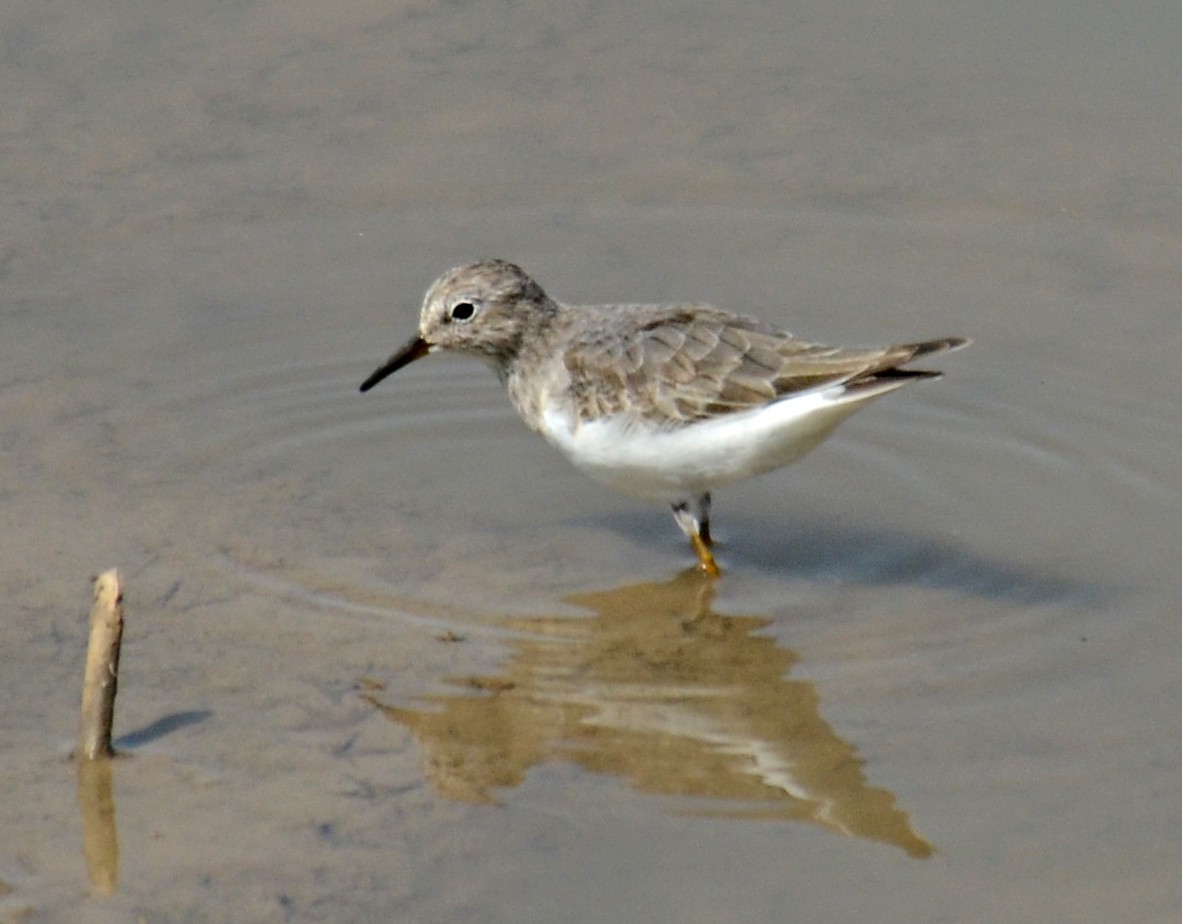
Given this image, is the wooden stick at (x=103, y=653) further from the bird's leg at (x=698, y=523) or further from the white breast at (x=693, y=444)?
the bird's leg at (x=698, y=523)

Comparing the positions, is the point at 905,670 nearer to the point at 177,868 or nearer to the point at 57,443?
the point at 177,868

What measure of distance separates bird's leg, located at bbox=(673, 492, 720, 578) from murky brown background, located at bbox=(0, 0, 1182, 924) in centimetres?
28

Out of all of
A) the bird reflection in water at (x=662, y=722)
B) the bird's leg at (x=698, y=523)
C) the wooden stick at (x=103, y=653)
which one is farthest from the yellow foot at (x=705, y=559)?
the wooden stick at (x=103, y=653)

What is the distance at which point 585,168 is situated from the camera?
504 inches

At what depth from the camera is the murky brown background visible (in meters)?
7.07

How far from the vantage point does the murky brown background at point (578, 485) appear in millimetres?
7074

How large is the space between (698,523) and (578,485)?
946 millimetres

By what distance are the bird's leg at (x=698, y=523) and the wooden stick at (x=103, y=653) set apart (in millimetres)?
3297

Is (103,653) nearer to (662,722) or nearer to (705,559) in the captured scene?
(662,722)

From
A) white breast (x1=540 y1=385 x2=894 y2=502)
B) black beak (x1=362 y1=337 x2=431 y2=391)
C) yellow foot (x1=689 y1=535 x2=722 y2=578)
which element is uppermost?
black beak (x1=362 y1=337 x2=431 y2=391)

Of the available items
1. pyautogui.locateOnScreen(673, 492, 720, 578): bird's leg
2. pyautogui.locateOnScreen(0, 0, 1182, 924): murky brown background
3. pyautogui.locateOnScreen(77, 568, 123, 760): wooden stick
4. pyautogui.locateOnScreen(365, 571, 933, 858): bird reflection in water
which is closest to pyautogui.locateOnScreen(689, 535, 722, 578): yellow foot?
pyautogui.locateOnScreen(673, 492, 720, 578): bird's leg

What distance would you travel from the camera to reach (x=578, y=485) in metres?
10.3

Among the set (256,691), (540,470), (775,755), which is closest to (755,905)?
(775,755)

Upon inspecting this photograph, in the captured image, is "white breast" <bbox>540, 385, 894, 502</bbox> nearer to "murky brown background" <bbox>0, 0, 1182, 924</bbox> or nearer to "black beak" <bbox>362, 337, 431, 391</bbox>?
"murky brown background" <bbox>0, 0, 1182, 924</bbox>
